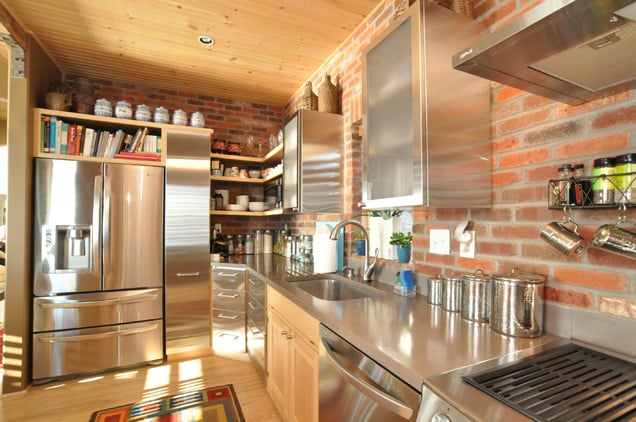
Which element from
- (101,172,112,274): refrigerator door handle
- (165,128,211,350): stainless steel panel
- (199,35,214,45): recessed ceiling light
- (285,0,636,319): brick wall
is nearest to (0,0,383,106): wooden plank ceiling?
(199,35,214,45): recessed ceiling light

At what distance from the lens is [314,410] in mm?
1384

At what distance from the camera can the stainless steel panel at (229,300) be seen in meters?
2.80

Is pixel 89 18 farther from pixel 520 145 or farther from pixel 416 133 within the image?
pixel 520 145

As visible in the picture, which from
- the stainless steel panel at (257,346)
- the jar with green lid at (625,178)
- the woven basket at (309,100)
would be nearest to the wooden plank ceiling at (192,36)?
the woven basket at (309,100)

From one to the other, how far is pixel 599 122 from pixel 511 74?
354 millimetres

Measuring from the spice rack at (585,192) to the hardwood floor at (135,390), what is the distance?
1.96m

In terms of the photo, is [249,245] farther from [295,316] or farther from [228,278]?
[295,316]

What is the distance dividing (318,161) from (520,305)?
5.69 ft

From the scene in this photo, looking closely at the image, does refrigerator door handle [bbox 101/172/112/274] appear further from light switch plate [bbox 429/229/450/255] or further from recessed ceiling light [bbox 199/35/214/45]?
light switch plate [bbox 429/229/450/255]

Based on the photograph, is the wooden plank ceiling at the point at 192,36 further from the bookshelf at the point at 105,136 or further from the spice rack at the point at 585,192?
the spice rack at the point at 585,192

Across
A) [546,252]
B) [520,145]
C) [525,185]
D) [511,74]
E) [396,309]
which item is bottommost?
[396,309]

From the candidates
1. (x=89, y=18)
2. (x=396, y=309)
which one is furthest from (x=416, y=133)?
(x=89, y=18)

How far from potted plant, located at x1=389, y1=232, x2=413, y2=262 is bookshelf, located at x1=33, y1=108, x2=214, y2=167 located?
84.8 inches

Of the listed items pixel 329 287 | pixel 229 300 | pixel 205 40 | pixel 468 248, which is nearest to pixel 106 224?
pixel 229 300
